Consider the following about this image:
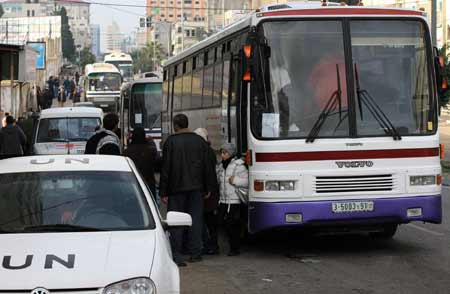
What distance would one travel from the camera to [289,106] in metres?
11.0

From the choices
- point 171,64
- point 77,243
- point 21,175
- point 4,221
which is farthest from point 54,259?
point 171,64

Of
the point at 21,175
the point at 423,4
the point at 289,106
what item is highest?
the point at 423,4

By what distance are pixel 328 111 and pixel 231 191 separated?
162cm

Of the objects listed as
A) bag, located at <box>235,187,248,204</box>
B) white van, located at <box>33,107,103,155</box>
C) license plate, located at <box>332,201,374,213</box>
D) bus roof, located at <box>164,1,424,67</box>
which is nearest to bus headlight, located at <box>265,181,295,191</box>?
bag, located at <box>235,187,248,204</box>

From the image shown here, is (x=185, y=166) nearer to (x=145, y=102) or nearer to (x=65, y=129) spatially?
(x=65, y=129)

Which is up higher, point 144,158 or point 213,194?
point 144,158

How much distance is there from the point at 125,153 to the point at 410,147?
Answer: 3880 millimetres

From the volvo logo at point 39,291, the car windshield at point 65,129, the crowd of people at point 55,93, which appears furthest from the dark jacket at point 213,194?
the crowd of people at point 55,93

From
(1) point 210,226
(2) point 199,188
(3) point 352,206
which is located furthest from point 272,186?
(1) point 210,226

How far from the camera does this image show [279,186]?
10875mm

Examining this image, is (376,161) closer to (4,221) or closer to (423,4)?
(4,221)

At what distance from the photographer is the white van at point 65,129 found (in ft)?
66.5

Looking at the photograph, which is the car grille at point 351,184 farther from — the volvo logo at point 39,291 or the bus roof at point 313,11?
the volvo logo at point 39,291

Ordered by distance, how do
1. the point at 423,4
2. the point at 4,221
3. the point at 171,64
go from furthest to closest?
the point at 423,4 → the point at 171,64 → the point at 4,221
